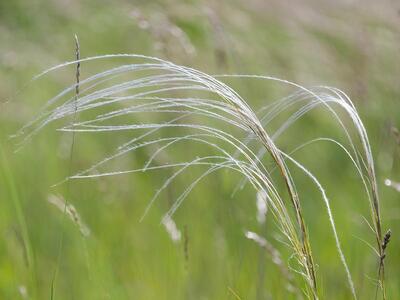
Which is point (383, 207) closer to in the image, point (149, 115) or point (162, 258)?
point (162, 258)

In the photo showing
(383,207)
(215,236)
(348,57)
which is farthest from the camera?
(348,57)

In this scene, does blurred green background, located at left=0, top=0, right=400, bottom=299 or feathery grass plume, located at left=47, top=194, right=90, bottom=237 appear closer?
feathery grass plume, located at left=47, top=194, right=90, bottom=237

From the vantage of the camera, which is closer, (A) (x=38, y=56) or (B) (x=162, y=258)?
(B) (x=162, y=258)

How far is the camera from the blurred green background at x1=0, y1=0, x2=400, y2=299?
6.40 feet

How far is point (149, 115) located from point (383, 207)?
1131mm

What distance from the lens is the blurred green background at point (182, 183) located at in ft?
6.40

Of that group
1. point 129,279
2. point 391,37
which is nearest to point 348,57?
point 391,37

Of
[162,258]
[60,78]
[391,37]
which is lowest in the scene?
[162,258]

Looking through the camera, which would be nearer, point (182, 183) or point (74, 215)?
point (74, 215)

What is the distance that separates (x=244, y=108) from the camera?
3.26 feet

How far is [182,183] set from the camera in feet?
9.07

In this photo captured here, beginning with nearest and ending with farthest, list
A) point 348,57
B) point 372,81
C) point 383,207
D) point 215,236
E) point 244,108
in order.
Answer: point 244,108 < point 215,236 < point 383,207 < point 372,81 < point 348,57

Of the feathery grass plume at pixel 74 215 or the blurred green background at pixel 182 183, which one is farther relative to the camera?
the blurred green background at pixel 182 183

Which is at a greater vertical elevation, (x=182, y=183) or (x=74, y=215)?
(x=74, y=215)
